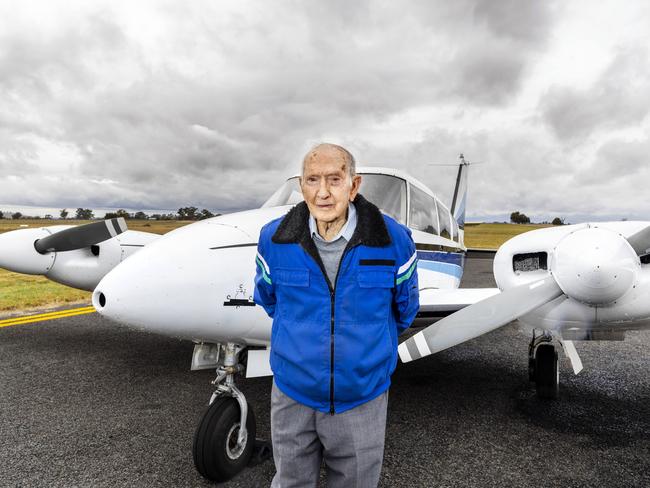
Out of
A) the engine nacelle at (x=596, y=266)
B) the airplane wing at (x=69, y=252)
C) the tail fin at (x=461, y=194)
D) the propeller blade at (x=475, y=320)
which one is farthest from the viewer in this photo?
the tail fin at (x=461, y=194)

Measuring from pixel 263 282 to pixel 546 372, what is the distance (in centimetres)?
404

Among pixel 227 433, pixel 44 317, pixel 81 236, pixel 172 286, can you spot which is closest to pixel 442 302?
pixel 227 433

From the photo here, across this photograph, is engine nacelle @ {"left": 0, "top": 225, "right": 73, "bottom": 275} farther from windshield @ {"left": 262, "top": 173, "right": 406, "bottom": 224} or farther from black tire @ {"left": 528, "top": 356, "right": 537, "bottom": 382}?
black tire @ {"left": 528, "top": 356, "right": 537, "bottom": 382}

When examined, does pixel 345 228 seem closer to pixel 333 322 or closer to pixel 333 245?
pixel 333 245

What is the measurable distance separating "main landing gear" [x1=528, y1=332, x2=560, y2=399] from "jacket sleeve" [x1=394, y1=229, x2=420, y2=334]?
3310 millimetres

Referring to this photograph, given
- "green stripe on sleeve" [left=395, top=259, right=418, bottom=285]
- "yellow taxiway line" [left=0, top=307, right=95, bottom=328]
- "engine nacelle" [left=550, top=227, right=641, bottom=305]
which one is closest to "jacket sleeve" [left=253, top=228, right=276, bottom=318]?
"green stripe on sleeve" [left=395, top=259, right=418, bottom=285]

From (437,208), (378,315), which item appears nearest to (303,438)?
(378,315)

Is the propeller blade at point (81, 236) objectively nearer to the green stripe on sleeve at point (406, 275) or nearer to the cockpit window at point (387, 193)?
the cockpit window at point (387, 193)

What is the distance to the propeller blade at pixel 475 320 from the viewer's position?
3.11m

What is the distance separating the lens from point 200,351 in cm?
360

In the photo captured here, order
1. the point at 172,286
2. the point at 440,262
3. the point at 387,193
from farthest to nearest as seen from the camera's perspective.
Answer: the point at 440,262 → the point at 387,193 → the point at 172,286

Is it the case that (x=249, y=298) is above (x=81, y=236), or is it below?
below

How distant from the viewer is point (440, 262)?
566 centimetres

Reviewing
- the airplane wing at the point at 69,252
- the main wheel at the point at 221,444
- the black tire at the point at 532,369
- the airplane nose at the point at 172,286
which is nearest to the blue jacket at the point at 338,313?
the airplane nose at the point at 172,286
